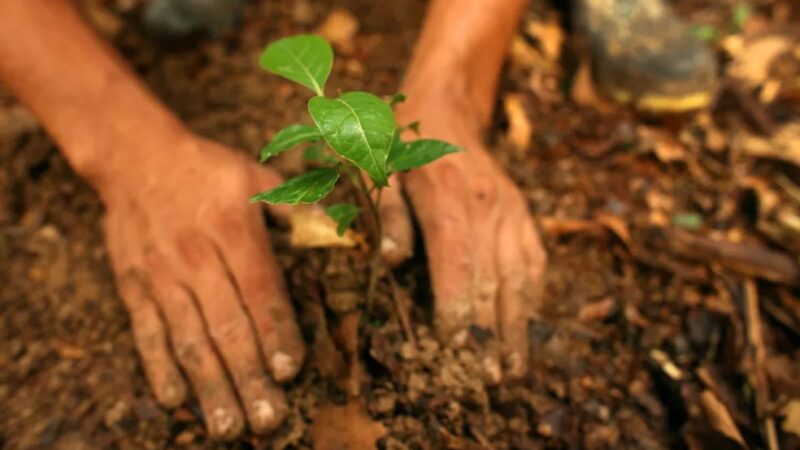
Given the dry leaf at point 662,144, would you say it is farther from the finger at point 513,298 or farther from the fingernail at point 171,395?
the fingernail at point 171,395

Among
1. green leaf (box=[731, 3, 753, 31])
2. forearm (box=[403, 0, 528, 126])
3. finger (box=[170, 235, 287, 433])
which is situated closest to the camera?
finger (box=[170, 235, 287, 433])

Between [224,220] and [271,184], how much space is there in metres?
0.14

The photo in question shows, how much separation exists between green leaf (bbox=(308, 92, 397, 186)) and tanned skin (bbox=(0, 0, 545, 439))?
0.54 meters

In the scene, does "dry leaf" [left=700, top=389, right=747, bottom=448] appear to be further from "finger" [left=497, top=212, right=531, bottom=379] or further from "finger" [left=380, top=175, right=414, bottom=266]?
"finger" [left=380, top=175, right=414, bottom=266]

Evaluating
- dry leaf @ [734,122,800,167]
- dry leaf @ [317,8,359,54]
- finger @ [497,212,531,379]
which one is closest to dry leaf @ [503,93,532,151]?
finger @ [497,212,531,379]

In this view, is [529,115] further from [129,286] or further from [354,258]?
[129,286]

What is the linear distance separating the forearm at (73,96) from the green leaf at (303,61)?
0.61 m

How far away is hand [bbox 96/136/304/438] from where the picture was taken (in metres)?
1.24

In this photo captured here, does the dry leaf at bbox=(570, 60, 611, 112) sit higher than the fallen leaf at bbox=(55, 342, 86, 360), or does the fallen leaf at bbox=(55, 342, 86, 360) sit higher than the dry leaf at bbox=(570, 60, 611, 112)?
the dry leaf at bbox=(570, 60, 611, 112)

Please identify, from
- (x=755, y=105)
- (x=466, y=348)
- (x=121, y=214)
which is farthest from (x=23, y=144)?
(x=755, y=105)

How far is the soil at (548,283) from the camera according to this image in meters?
1.23

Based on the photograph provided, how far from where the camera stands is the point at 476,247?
1334 mm

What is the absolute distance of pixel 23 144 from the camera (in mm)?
1684

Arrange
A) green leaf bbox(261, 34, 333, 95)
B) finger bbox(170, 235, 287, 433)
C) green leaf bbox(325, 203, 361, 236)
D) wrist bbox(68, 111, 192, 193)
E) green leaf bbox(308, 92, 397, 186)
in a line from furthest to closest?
wrist bbox(68, 111, 192, 193) → finger bbox(170, 235, 287, 433) → green leaf bbox(325, 203, 361, 236) → green leaf bbox(261, 34, 333, 95) → green leaf bbox(308, 92, 397, 186)
